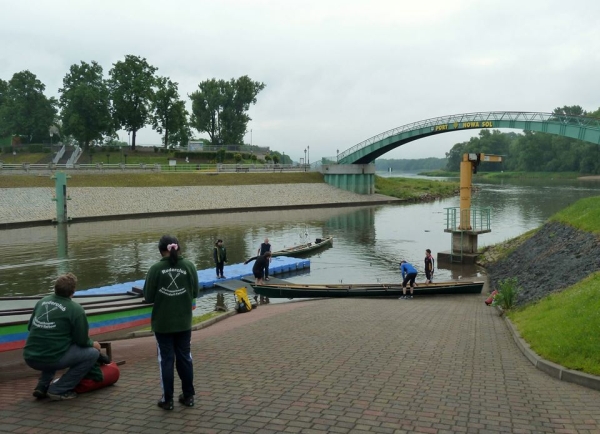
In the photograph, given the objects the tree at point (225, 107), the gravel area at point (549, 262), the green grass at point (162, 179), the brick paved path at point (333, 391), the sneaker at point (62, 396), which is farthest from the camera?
the tree at point (225, 107)

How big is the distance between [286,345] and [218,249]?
1342 cm

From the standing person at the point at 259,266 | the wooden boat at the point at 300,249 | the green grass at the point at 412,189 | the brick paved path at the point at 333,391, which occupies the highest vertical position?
the green grass at the point at 412,189

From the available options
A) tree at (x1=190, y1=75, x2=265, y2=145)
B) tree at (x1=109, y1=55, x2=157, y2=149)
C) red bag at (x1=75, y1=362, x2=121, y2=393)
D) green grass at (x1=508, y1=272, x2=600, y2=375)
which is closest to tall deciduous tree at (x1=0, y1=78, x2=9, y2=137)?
tree at (x1=109, y1=55, x2=157, y2=149)

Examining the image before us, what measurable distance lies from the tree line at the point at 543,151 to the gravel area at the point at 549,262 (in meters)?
101

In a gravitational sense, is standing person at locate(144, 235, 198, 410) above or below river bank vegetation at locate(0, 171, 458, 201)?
below

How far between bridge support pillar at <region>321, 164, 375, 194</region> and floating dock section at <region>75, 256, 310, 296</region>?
4917 cm

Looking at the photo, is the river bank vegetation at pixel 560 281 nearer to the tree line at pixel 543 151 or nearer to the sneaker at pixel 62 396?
the sneaker at pixel 62 396

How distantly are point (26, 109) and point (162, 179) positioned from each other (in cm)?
Answer: 3829

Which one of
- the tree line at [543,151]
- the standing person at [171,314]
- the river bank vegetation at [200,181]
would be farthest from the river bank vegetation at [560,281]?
the tree line at [543,151]

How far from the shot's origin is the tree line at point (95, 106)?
260 feet

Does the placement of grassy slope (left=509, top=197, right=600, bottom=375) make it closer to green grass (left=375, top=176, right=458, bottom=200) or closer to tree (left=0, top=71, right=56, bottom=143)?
green grass (left=375, top=176, right=458, bottom=200)

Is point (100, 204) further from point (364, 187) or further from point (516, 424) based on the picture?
point (516, 424)

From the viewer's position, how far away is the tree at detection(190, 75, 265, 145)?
352 ft

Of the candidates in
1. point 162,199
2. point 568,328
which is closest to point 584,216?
point 568,328
